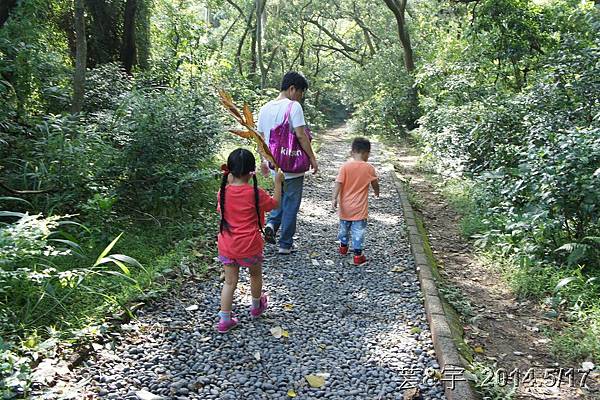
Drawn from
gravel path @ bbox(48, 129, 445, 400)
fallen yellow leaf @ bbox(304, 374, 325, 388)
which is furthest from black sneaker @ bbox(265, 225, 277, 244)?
fallen yellow leaf @ bbox(304, 374, 325, 388)

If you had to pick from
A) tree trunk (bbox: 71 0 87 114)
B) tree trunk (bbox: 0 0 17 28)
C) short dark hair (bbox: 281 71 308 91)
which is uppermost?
tree trunk (bbox: 0 0 17 28)

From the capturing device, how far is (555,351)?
11.7 ft

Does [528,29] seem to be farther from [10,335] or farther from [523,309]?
[10,335]

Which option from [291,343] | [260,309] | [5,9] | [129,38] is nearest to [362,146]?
[260,309]

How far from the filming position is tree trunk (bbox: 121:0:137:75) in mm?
9266

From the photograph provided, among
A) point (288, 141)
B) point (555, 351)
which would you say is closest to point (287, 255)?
point (288, 141)

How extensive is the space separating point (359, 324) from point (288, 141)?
6.59 ft

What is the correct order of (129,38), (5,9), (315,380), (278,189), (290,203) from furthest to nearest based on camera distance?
(129,38), (5,9), (290,203), (278,189), (315,380)

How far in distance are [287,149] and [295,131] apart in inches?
8.1

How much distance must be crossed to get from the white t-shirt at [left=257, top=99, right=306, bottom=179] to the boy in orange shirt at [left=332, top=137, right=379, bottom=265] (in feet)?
1.75

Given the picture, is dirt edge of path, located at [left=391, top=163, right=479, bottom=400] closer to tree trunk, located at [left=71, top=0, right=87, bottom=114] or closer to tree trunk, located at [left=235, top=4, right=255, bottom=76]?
tree trunk, located at [left=71, top=0, right=87, bottom=114]

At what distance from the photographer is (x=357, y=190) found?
5.10m

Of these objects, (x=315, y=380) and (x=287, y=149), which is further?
(x=287, y=149)

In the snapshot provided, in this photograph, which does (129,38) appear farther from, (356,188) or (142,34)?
(356,188)
